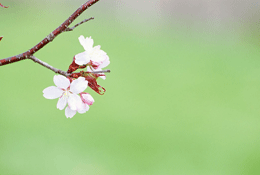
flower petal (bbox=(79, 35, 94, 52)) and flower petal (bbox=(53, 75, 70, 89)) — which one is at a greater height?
flower petal (bbox=(79, 35, 94, 52))

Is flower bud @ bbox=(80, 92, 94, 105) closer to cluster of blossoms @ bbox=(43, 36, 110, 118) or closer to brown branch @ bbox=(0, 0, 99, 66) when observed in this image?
cluster of blossoms @ bbox=(43, 36, 110, 118)

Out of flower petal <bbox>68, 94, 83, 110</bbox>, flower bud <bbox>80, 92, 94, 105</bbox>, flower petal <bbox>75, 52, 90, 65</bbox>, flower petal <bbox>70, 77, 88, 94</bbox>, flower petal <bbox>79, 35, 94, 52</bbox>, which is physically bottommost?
flower petal <bbox>68, 94, 83, 110</bbox>

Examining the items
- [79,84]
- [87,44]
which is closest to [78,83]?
[79,84]

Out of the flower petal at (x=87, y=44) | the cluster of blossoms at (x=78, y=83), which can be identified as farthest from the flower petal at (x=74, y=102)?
the flower petal at (x=87, y=44)

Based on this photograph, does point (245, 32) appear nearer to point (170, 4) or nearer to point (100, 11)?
point (170, 4)

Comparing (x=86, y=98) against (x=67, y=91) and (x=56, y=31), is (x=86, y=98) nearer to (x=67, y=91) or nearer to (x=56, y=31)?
(x=67, y=91)

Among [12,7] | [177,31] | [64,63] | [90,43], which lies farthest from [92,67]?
[12,7]

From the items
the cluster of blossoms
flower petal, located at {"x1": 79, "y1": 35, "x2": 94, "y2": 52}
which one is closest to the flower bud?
the cluster of blossoms
